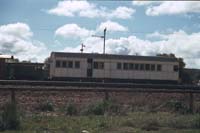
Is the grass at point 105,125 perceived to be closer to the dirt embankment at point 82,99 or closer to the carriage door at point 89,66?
the dirt embankment at point 82,99

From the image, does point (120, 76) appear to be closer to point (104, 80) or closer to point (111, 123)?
point (104, 80)

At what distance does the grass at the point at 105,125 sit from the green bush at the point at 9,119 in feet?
0.78

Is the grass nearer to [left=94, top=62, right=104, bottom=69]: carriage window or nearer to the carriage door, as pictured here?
the carriage door

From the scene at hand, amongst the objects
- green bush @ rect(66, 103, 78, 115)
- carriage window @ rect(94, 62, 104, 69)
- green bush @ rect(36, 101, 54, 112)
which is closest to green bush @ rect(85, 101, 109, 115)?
green bush @ rect(66, 103, 78, 115)

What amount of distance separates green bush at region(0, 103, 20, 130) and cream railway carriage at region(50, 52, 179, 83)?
102 feet

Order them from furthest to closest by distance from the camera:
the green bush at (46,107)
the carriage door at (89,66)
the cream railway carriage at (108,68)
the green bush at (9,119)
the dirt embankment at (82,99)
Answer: the carriage door at (89,66), the cream railway carriage at (108,68), the dirt embankment at (82,99), the green bush at (46,107), the green bush at (9,119)

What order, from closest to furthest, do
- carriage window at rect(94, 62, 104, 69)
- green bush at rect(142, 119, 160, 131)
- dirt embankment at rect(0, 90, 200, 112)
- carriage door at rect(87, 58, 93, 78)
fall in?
green bush at rect(142, 119, 160, 131) → dirt embankment at rect(0, 90, 200, 112) → carriage door at rect(87, 58, 93, 78) → carriage window at rect(94, 62, 104, 69)

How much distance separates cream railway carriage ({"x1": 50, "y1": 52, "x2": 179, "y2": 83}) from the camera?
143ft

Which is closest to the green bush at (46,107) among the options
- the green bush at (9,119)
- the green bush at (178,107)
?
the green bush at (9,119)

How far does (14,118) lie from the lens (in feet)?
39.1

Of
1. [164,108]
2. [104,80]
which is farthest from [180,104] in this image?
[104,80]

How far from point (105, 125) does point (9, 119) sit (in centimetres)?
264

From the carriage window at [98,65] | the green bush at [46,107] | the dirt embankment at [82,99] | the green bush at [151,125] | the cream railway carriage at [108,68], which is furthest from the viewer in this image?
the carriage window at [98,65]

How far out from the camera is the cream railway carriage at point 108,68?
4359 centimetres
